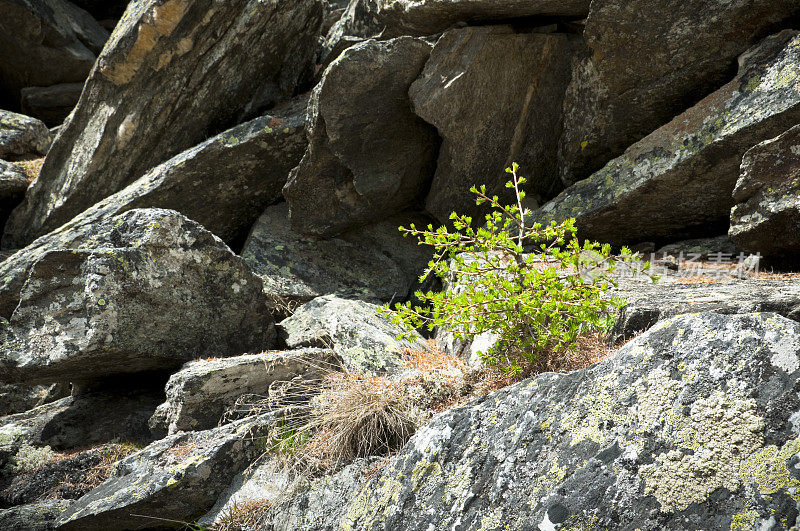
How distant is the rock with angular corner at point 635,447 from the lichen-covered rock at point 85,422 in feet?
16.2

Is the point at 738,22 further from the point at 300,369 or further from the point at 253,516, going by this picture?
the point at 253,516

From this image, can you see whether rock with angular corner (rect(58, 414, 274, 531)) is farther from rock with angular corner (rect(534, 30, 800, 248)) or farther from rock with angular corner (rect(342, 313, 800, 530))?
rock with angular corner (rect(534, 30, 800, 248))

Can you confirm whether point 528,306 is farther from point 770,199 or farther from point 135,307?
point 135,307

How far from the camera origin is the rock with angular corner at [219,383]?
7.37 metres

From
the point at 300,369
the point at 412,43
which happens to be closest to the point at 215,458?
the point at 300,369

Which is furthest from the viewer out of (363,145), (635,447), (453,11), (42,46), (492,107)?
(42,46)

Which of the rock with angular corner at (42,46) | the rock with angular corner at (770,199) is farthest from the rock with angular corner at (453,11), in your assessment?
the rock with angular corner at (42,46)

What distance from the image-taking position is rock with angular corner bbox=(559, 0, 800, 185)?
8.30 m

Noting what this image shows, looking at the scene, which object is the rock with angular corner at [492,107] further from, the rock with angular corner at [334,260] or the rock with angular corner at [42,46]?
the rock with angular corner at [42,46]

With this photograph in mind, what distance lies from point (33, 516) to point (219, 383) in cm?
232

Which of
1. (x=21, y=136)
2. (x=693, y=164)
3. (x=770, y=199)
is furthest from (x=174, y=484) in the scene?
(x=21, y=136)

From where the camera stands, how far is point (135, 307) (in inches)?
325

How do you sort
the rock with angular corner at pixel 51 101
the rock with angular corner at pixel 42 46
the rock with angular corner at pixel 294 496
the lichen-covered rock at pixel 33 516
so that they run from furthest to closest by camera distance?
the rock with angular corner at pixel 51 101 → the rock with angular corner at pixel 42 46 → the lichen-covered rock at pixel 33 516 → the rock with angular corner at pixel 294 496

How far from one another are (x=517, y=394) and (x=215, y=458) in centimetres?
339
